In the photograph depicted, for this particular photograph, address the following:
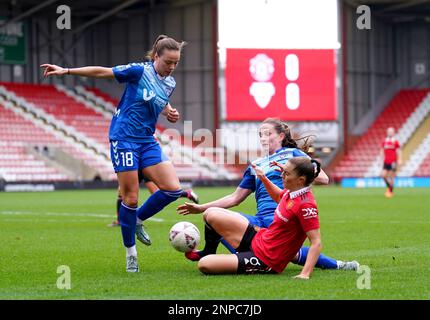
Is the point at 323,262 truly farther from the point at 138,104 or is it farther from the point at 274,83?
the point at 274,83

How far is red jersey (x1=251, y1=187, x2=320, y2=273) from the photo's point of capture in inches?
308

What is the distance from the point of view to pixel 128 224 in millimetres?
8914

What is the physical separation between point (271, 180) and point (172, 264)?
1.44m

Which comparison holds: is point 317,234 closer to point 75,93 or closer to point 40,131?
point 40,131

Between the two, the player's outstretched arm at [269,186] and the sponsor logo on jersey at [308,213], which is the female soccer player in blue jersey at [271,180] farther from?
the sponsor logo on jersey at [308,213]

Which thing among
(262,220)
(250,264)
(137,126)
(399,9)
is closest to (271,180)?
(262,220)

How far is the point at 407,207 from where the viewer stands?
20656 mm

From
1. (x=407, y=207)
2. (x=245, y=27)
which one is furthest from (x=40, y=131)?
(x=407, y=207)

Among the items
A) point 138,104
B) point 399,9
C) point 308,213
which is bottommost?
point 308,213

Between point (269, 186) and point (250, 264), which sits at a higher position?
point (269, 186)

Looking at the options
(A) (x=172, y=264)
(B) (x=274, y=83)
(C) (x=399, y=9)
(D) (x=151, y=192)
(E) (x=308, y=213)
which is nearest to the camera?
(E) (x=308, y=213)

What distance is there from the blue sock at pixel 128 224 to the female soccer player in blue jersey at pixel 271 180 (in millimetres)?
572

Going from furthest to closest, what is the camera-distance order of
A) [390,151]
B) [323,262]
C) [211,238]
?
[390,151] < [211,238] < [323,262]

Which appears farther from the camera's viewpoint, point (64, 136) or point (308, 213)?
point (64, 136)
